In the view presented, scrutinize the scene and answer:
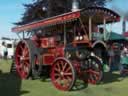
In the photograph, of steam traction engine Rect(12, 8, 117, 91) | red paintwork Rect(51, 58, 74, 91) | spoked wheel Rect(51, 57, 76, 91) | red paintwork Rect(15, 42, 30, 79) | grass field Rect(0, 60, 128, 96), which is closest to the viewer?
grass field Rect(0, 60, 128, 96)

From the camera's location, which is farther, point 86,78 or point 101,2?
point 101,2

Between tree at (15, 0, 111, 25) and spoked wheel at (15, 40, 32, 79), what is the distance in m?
15.0

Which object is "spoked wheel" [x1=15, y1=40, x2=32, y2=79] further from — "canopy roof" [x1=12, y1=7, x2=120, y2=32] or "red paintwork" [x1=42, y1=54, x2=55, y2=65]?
"canopy roof" [x1=12, y1=7, x2=120, y2=32]

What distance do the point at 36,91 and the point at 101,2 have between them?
2289cm

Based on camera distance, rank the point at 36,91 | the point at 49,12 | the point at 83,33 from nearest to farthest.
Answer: the point at 36,91 → the point at 83,33 → the point at 49,12

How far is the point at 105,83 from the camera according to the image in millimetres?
15844

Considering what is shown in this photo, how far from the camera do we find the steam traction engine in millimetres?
14227

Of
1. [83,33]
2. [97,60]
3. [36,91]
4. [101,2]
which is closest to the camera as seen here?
[36,91]

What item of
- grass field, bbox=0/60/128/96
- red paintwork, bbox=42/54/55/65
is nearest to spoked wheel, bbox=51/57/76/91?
grass field, bbox=0/60/128/96

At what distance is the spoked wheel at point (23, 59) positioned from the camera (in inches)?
660

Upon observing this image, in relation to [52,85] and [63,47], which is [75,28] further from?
[52,85]

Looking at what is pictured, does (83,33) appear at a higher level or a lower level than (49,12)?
lower

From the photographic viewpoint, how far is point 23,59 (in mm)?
17219

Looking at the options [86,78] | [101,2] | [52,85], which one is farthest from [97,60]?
[101,2]
